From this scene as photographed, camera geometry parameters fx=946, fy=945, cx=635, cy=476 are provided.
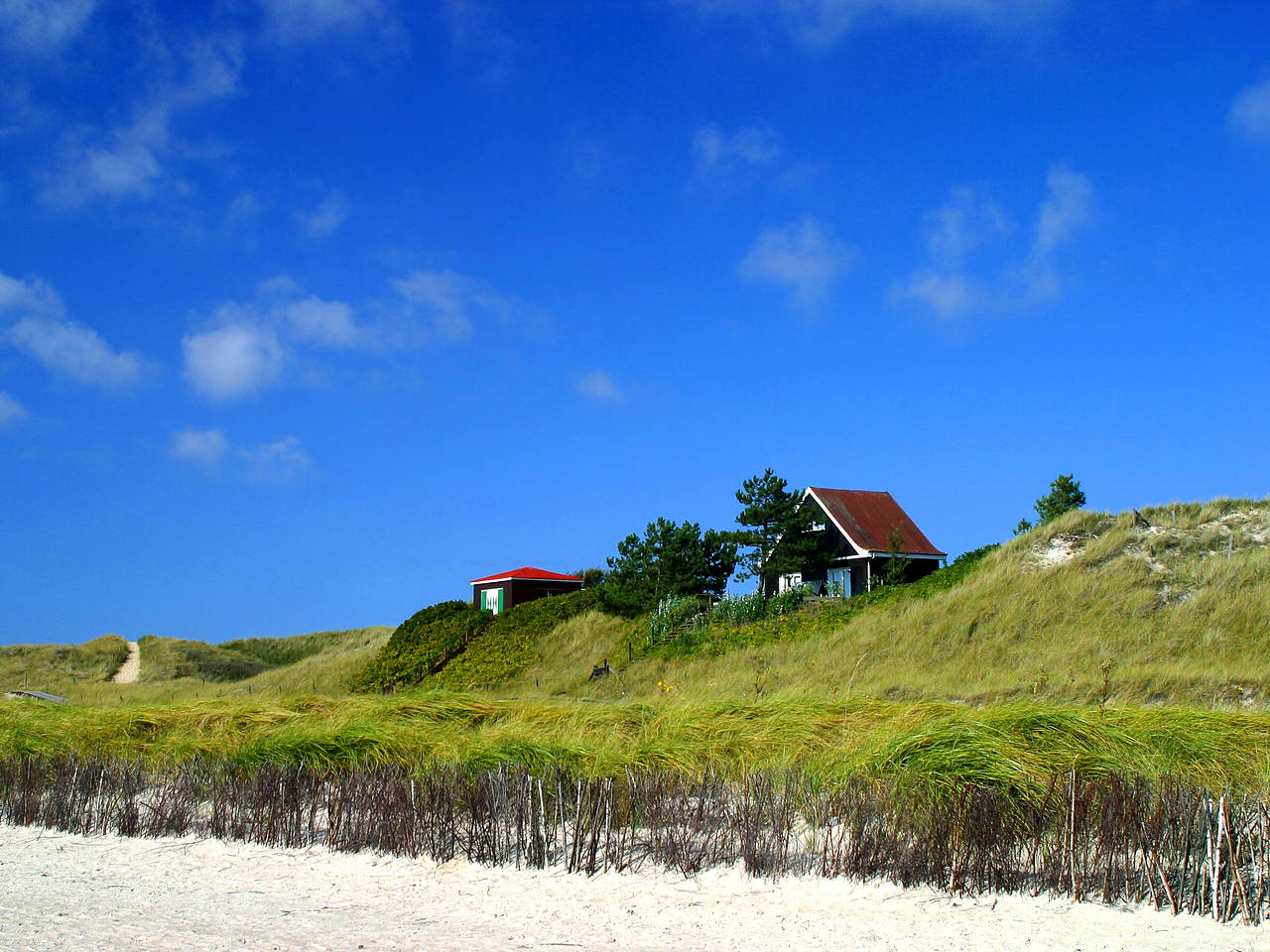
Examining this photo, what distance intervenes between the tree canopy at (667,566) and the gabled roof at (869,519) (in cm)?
412

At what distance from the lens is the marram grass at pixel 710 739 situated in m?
6.03

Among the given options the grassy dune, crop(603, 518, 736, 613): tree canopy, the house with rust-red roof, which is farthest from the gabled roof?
the grassy dune

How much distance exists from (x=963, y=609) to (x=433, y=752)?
50.2 ft

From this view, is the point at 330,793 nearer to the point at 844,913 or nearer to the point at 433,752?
the point at 433,752

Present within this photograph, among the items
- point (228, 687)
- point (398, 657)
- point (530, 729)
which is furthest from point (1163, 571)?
point (228, 687)

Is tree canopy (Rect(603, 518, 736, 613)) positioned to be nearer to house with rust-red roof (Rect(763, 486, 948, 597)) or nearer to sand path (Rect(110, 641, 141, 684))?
house with rust-red roof (Rect(763, 486, 948, 597))

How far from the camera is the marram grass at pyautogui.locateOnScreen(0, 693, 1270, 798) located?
6.03 meters

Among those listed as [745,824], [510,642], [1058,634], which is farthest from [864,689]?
[510,642]

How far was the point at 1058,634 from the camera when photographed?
18047 millimetres

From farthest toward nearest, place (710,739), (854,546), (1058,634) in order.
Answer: (854,546), (1058,634), (710,739)

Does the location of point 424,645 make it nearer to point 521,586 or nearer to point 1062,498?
point 521,586

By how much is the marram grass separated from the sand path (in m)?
26.3

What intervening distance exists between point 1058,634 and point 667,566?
1229cm

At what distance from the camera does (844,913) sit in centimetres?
513
